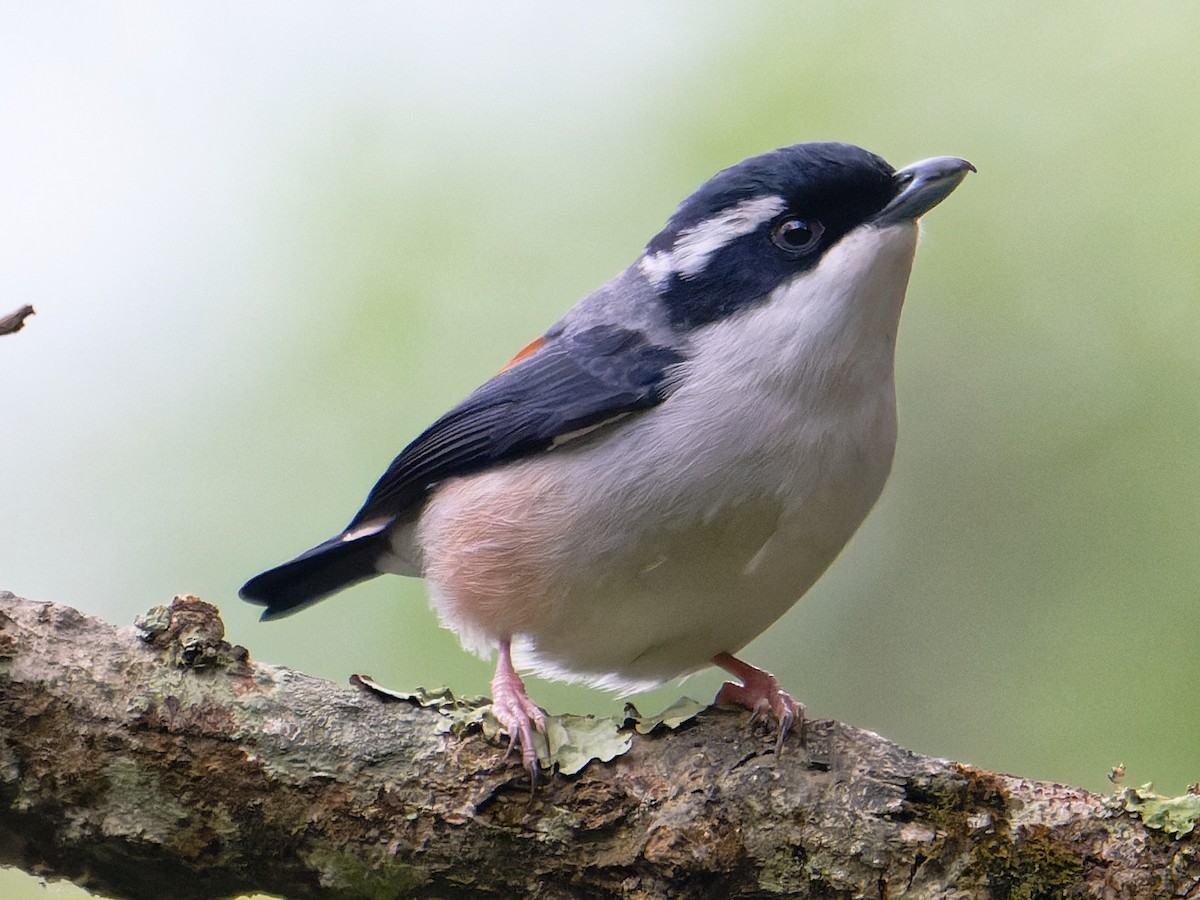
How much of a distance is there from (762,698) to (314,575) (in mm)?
1771

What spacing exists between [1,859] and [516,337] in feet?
13.0

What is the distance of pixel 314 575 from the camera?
4164 millimetres

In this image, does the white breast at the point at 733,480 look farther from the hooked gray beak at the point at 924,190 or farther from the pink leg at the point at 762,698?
the pink leg at the point at 762,698

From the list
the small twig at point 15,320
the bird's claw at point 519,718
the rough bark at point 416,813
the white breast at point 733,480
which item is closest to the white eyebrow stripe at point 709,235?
the white breast at point 733,480

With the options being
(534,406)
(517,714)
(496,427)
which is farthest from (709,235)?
(517,714)

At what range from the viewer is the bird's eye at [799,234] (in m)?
3.35

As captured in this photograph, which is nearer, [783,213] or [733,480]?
[733,480]

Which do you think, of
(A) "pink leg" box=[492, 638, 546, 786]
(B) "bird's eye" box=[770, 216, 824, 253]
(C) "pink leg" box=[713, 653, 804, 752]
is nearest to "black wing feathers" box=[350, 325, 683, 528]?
(B) "bird's eye" box=[770, 216, 824, 253]

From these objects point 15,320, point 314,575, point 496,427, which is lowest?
point 15,320

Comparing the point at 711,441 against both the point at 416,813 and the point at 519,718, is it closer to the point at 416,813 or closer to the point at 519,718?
the point at 519,718

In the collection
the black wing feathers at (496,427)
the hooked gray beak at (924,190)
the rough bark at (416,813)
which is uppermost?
the hooked gray beak at (924,190)

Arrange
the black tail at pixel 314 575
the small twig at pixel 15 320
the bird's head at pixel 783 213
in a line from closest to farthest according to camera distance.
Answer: the small twig at pixel 15 320 → the bird's head at pixel 783 213 → the black tail at pixel 314 575

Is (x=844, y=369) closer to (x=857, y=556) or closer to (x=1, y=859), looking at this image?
(x=1, y=859)

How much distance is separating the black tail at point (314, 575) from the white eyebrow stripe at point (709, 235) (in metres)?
1.42
